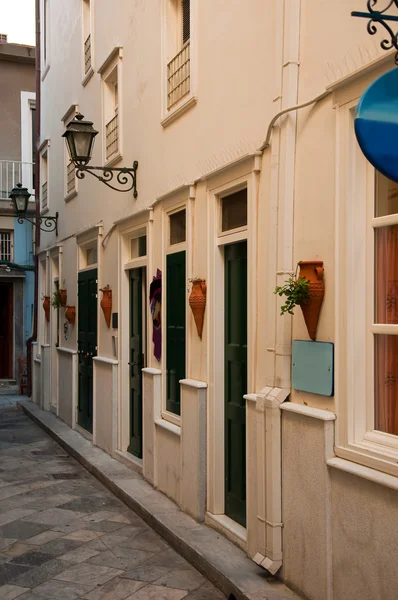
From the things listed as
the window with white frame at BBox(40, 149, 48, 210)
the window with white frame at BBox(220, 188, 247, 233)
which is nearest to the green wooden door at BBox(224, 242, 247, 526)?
the window with white frame at BBox(220, 188, 247, 233)

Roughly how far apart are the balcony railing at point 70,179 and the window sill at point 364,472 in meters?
9.54

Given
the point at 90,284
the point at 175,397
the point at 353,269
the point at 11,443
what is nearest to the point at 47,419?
the point at 11,443

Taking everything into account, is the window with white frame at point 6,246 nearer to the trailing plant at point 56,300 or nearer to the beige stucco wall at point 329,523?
the trailing plant at point 56,300

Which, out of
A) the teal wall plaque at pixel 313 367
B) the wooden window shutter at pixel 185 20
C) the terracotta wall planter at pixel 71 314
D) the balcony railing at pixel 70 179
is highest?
the wooden window shutter at pixel 185 20

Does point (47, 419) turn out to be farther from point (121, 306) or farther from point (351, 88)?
point (351, 88)

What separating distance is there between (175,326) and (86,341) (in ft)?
15.4

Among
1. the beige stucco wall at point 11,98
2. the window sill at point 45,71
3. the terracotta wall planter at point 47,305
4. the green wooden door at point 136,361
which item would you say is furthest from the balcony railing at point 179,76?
the beige stucco wall at point 11,98

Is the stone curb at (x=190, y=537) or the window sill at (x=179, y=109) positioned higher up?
the window sill at (x=179, y=109)

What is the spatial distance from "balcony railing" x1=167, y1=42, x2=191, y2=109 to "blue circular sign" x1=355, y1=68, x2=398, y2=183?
A: 437 centimetres

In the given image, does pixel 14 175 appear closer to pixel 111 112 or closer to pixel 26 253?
pixel 26 253

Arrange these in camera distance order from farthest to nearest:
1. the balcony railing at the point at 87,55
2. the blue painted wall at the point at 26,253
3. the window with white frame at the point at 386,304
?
the blue painted wall at the point at 26,253 < the balcony railing at the point at 87,55 < the window with white frame at the point at 386,304

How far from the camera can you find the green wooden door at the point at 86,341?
1165cm

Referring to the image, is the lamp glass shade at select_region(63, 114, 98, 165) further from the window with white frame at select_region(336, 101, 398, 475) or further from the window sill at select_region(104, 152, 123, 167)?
the window with white frame at select_region(336, 101, 398, 475)

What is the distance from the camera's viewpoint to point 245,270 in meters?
6.24
